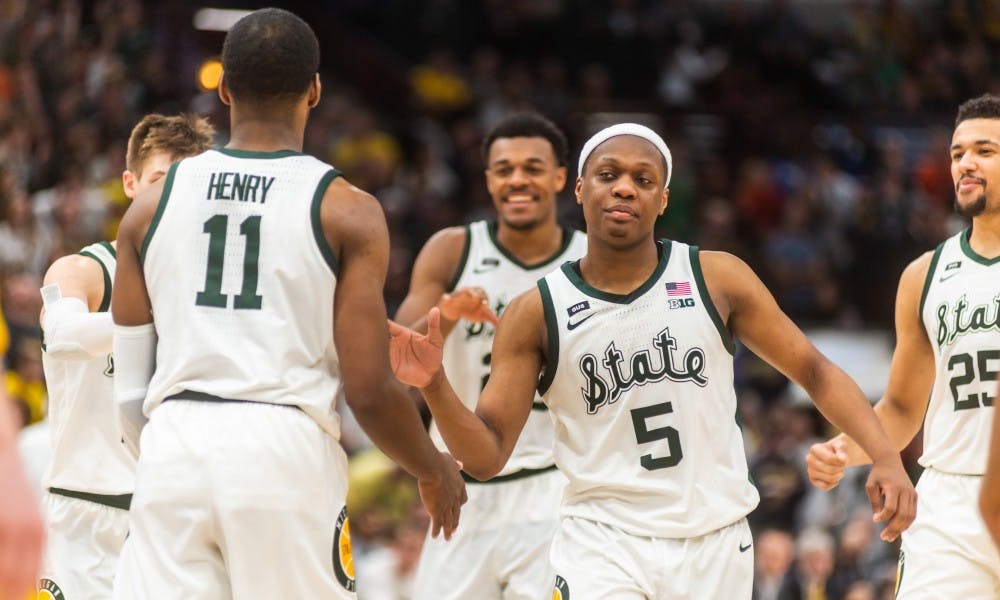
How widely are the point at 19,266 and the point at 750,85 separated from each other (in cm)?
1096

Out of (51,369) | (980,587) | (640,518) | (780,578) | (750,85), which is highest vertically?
(750,85)

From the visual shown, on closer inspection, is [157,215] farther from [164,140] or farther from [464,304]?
[464,304]

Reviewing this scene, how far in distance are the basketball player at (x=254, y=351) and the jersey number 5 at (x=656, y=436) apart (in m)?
1.09

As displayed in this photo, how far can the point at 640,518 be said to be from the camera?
5734 millimetres

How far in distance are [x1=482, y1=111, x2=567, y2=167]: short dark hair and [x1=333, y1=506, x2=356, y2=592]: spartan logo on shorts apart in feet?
12.1

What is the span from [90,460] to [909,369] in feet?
12.0

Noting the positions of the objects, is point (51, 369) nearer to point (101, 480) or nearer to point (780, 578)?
point (101, 480)

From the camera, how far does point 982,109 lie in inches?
270

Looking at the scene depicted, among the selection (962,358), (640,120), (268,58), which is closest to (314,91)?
(268,58)

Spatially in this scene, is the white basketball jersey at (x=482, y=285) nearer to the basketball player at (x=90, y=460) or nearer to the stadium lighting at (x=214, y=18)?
the basketball player at (x=90, y=460)

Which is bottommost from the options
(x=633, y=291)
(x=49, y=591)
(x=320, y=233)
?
(x=49, y=591)

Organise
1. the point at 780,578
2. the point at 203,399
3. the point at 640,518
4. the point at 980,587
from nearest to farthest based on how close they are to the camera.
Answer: the point at 203,399
the point at 640,518
the point at 980,587
the point at 780,578

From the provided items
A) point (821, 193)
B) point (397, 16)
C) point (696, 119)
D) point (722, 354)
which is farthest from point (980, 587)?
point (397, 16)

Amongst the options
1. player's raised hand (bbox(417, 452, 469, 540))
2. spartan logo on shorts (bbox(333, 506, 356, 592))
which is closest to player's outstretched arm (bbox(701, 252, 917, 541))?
player's raised hand (bbox(417, 452, 469, 540))
